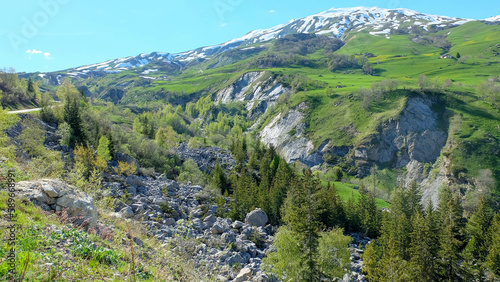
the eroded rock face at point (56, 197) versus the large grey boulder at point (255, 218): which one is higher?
the eroded rock face at point (56, 197)

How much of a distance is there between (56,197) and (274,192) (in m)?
53.9

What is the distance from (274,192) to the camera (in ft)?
209

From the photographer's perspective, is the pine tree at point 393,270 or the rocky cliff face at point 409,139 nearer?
the pine tree at point 393,270

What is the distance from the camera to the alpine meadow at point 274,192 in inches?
470

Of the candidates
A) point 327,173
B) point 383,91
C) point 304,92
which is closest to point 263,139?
point 304,92

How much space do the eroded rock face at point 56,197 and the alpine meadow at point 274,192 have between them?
7 cm

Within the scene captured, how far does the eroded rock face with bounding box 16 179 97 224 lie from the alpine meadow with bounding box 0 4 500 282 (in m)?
0.07

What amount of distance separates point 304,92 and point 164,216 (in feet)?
522

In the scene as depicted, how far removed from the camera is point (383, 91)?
142 m

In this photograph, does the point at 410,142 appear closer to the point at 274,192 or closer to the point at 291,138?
the point at 291,138

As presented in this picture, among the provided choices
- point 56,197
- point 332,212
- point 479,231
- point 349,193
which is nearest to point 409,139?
point 349,193

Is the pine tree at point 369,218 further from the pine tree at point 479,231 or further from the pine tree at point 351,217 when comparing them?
the pine tree at point 479,231

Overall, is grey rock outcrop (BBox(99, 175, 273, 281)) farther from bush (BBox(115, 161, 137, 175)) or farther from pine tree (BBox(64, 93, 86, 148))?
pine tree (BBox(64, 93, 86, 148))

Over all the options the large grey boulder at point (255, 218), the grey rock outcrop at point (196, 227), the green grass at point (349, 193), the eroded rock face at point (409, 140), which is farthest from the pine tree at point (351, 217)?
the eroded rock face at point (409, 140)
